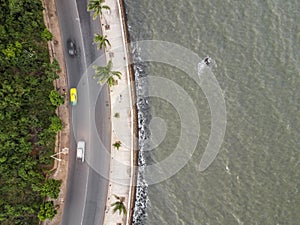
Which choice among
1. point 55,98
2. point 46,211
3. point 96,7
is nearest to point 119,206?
point 46,211

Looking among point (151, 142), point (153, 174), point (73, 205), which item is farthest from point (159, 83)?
point (73, 205)

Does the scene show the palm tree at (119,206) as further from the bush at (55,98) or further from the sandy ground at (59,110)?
the bush at (55,98)

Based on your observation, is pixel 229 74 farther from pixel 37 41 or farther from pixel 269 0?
pixel 37 41

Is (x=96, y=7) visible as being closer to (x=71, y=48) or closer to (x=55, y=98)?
(x=71, y=48)

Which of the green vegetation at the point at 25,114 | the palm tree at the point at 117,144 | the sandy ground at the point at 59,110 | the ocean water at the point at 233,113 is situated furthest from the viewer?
the ocean water at the point at 233,113

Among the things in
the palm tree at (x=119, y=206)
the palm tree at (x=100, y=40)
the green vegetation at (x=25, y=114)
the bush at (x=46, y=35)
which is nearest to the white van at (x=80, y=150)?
the green vegetation at (x=25, y=114)

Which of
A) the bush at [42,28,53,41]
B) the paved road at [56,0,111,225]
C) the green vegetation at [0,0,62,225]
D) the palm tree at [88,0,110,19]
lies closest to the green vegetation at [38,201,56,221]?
the green vegetation at [0,0,62,225]

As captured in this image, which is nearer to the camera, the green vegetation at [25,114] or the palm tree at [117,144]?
the green vegetation at [25,114]
